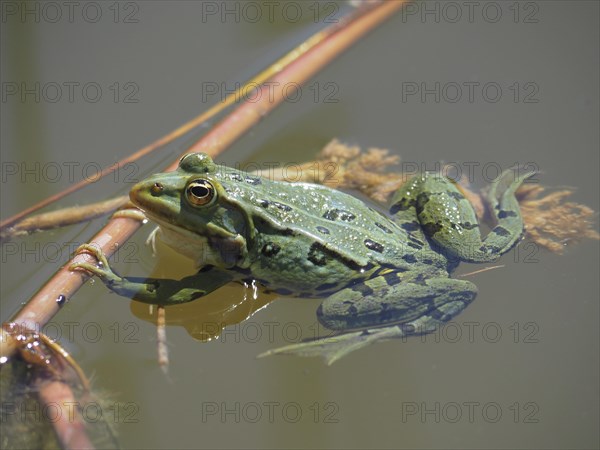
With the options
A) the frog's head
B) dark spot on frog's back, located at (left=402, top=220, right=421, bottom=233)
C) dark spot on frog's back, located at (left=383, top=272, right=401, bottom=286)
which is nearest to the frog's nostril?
the frog's head

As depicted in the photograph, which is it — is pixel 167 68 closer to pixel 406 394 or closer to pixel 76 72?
pixel 76 72

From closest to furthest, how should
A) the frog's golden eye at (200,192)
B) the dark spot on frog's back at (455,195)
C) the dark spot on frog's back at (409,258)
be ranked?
the frog's golden eye at (200,192), the dark spot on frog's back at (409,258), the dark spot on frog's back at (455,195)

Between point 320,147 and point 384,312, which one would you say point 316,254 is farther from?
point 320,147

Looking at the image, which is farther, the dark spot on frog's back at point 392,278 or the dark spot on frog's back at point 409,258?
the dark spot on frog's back at point 409,258

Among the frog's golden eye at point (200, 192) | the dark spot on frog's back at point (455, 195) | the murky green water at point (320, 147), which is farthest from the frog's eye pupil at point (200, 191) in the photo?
the dark spot on frog's back at point (455, 195)

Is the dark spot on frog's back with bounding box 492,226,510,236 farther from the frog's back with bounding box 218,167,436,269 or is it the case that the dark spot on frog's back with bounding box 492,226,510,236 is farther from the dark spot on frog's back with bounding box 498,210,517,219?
the frog's back with bounding box 218,167,436,269

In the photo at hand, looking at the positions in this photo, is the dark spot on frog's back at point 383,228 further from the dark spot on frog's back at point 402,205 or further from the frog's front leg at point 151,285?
the frog's front leg at point 151,285
